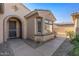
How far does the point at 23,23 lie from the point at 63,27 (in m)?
0.71

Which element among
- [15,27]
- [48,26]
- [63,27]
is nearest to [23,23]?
[15,27]

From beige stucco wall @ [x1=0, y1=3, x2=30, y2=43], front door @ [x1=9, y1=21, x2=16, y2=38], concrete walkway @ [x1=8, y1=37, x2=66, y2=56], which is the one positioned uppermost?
beige stucco wall @ [x1=0, y1=3, x2=30, y2=43]

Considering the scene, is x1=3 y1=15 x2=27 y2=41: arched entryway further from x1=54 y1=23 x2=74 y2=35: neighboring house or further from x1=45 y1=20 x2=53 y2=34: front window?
x1=54 y1=23 x2=74 y2=35: neighboring house

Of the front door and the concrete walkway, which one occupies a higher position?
the front door

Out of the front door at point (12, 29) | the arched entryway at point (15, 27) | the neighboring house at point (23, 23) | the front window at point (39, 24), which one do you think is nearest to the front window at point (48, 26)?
the neighboring house at point (23, 23)

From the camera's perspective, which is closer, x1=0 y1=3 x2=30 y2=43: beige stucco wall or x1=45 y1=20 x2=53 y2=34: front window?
x1=0 y1=3 x2=30 y2=43: beige stucco wall

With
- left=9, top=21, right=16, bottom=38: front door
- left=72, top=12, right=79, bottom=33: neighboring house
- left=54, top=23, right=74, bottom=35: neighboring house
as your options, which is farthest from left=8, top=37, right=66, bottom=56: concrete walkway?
left=72, top=12, right=79, bottom=33: neighboring house

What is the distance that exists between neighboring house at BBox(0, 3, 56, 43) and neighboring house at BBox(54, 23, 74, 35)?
0.35ft

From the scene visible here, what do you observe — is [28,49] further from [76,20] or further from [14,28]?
[76,20]

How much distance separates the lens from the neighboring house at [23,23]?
287 cm

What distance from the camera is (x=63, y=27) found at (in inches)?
118

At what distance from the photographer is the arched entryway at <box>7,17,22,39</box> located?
289 centimetres

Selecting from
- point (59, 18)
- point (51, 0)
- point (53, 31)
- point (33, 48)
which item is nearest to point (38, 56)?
point (33, 48)

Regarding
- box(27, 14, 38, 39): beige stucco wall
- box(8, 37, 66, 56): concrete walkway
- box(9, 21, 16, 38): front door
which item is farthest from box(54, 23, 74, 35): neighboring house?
box(9, 21, 16, 38): front door
